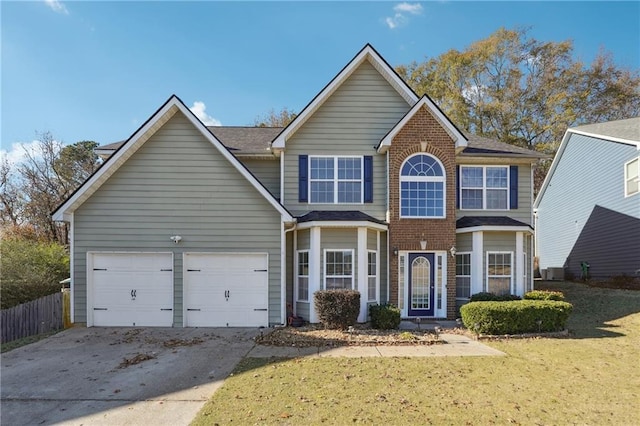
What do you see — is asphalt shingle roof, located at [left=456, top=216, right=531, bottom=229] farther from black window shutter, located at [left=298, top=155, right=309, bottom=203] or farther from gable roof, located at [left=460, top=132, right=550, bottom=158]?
black window shutter, located at [left=298, top=155, right=309, bottom=203]

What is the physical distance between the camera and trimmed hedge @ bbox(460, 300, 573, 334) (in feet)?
33.8

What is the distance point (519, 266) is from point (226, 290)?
9.53 metres

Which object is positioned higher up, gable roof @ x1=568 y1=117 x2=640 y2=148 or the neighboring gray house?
gable roof @ x1=568 y1=117 x2=640 y2=148

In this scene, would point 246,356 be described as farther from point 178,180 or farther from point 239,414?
point 178,180

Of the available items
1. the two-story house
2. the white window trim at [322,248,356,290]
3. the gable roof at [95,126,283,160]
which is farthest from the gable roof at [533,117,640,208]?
the gable roof at [95,126,283,160]

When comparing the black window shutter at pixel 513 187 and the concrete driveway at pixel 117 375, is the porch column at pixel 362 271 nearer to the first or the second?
the concrete driveway at pixel 117 375

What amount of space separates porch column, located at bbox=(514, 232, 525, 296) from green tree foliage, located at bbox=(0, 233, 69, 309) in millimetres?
15219

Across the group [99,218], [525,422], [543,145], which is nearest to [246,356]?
[525,422]

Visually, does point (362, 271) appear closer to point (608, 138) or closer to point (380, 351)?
point (380, 351)

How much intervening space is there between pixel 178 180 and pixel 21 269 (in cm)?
550

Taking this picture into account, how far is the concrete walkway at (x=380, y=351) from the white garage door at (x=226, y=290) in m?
2.57

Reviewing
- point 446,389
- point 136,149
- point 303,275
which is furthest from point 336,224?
point 136,149

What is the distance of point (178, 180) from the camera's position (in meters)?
12.1

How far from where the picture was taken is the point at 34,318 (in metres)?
11.1
